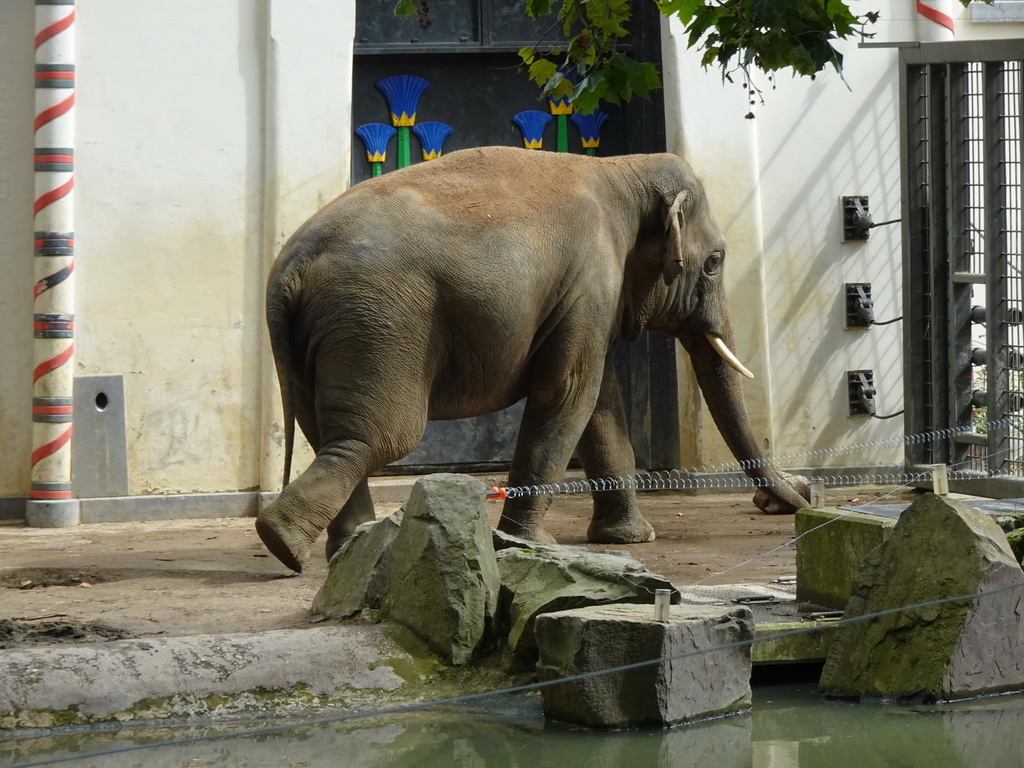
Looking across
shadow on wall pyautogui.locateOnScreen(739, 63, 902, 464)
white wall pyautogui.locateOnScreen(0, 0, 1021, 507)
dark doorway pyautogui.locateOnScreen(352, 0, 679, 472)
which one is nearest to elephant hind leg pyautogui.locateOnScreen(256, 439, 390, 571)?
white wall pyautogui.locateOnScreen(0, 0, 1021, 507)

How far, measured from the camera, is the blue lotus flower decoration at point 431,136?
10.4 m

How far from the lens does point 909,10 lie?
10.2 meters

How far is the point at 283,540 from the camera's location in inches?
253

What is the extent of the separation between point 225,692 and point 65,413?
4.59 m

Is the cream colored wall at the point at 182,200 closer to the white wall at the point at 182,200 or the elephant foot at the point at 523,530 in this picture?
the white wall at the point at 182,200

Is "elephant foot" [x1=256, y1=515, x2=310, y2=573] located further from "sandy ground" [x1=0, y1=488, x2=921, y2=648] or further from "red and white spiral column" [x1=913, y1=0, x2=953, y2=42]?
"red and white spiral column" [x1=913, y1=0, x2=953, y2=42]

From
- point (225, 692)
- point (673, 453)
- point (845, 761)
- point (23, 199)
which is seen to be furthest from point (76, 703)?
point (673, 453)

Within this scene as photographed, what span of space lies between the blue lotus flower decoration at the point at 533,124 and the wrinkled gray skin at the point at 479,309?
2.75m

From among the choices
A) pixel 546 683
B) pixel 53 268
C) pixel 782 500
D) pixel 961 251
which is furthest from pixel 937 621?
pixel 53 268

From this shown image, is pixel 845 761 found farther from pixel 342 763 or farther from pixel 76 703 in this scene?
pixel 76 703

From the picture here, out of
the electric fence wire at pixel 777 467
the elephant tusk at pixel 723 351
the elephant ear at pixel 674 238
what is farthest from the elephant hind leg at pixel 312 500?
the electric fence wire at pixel 777 467

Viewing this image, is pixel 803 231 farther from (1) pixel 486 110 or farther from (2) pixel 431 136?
(2) pixel 431 136

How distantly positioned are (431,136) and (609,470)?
343 centimetres

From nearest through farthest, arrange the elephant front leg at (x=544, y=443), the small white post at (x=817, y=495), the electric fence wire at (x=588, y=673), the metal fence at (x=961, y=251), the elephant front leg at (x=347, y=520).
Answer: the electric fence wire at (x=588, y=673) < the small white post at (x=817, y=495) < the elephant front leg at (x=347, y=520) < the elephant front leg at (x=544, y=443) < the metal fence at (x=961, y=251)
